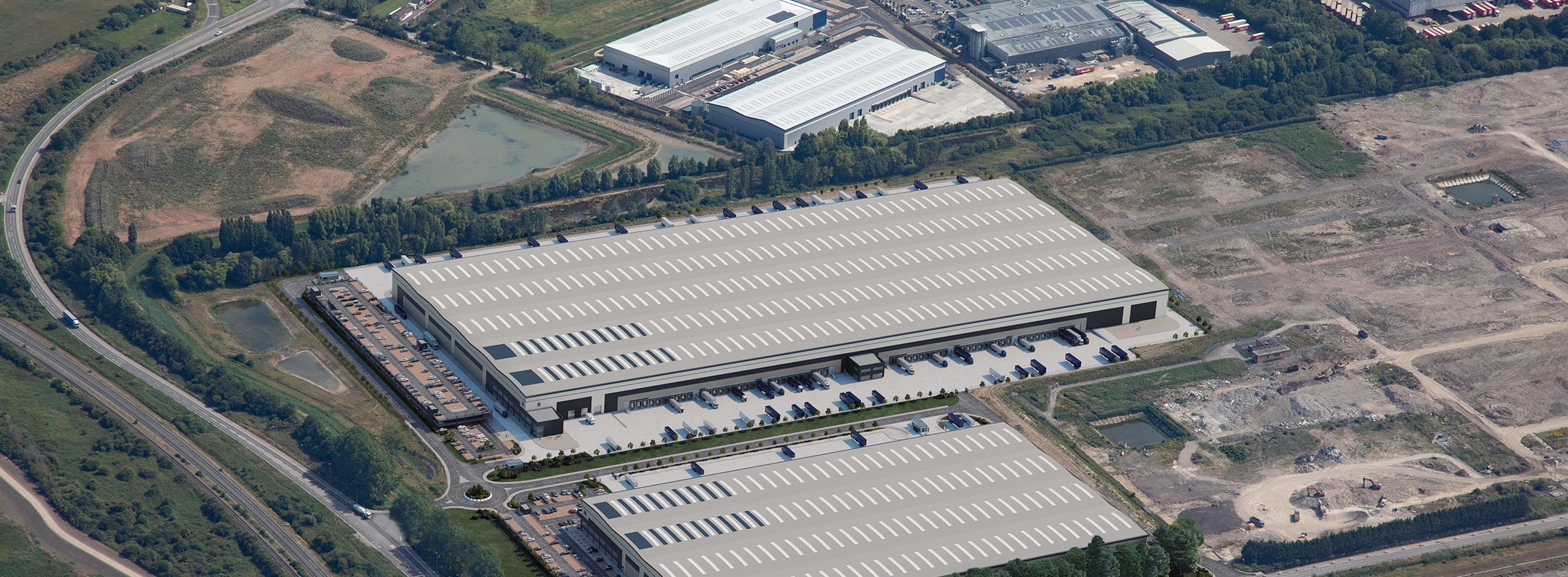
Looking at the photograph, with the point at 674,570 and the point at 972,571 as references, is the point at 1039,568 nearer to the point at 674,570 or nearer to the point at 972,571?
the point at 972,571

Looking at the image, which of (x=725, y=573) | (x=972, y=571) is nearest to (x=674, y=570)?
(x=725, y=573)

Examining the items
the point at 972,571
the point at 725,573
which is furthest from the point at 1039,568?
the point at 725,573

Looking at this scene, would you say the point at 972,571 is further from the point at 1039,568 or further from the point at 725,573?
the point at 725,573

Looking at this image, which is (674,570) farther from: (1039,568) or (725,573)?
(1039,568)
